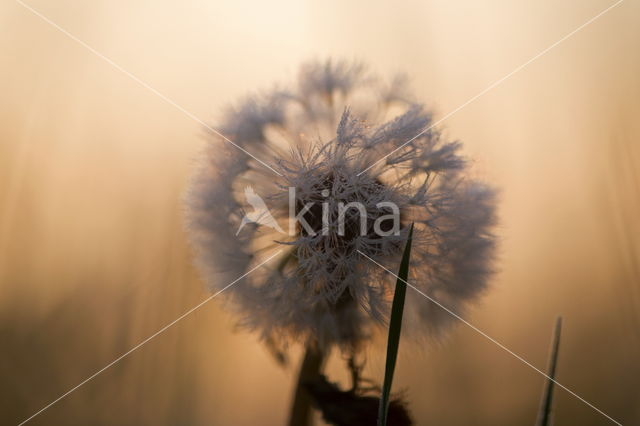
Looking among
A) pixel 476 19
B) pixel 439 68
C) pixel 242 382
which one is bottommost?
pixel 242 382

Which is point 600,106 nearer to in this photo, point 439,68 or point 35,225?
point 439,68

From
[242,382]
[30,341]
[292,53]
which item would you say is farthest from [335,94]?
[30,341]

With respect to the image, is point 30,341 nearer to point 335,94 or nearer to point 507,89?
point 335,94

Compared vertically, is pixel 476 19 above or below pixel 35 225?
above

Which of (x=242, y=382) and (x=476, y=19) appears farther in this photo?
(x=476, y=19)

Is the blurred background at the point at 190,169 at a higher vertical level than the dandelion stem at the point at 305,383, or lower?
higher
